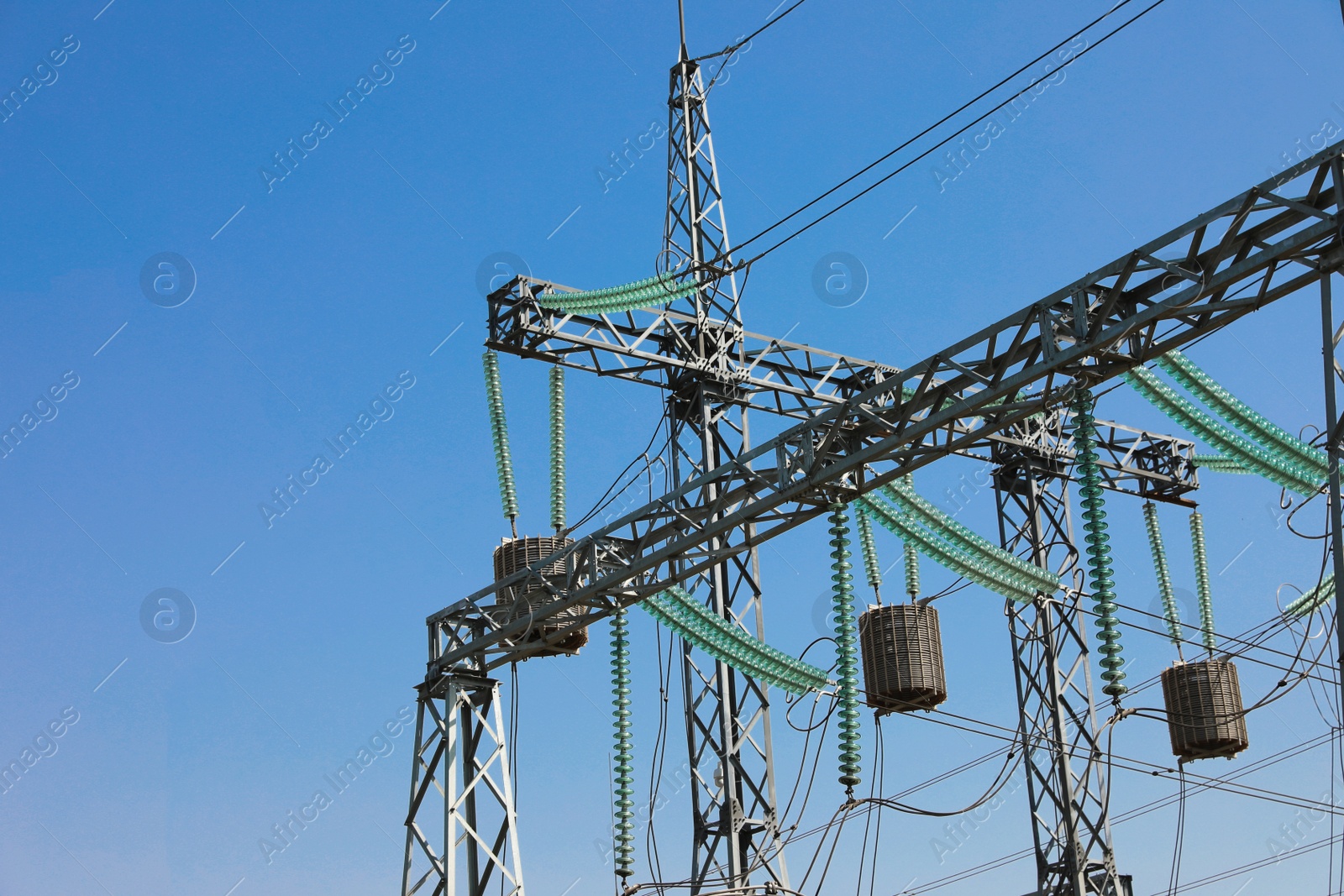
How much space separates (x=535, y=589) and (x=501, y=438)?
185 centimetres

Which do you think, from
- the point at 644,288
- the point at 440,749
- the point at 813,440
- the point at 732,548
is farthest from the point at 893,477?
the point at 440,749

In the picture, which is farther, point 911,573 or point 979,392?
point 911,573

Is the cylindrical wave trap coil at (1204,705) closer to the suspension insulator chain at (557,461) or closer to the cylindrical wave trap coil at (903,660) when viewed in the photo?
the cylindrical wave trap coil at (903,660)

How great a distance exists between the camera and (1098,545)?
1253 cm

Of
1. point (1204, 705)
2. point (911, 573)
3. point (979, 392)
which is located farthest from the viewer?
point (1204, 705)

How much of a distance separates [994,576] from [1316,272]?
4.99 m

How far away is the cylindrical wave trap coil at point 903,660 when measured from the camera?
1845 cm

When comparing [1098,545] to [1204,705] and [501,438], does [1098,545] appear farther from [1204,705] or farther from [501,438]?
[1204,705]

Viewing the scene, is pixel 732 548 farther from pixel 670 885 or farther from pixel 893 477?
pixel 670 885

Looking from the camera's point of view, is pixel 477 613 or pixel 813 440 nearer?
pixel 813 440

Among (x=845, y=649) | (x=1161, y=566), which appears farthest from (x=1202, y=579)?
(x=845, y=649)

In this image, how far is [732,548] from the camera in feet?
48.8

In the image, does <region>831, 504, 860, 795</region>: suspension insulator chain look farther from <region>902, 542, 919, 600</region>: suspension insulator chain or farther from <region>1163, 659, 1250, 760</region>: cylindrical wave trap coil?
<region>1163, 659, 1250, 760</region>: cylindrical wave trap coil

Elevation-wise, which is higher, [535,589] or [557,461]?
[557,461]
